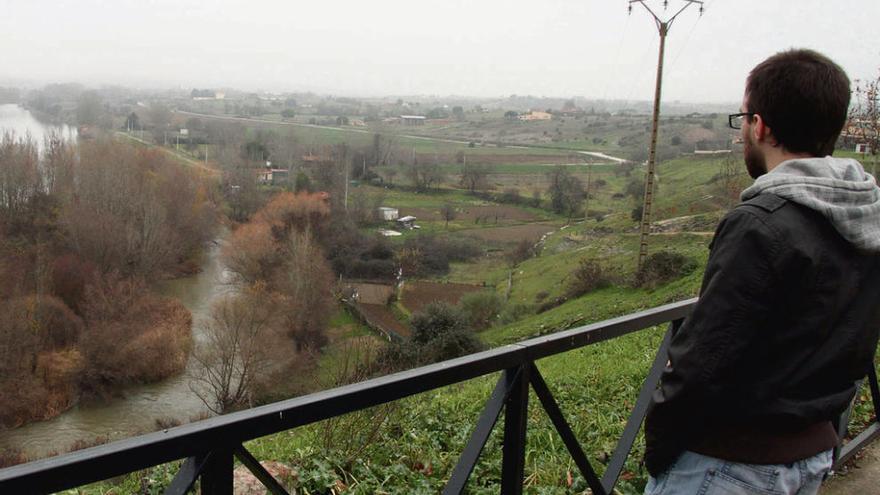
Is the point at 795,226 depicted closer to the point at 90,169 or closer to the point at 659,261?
the point at 659,261

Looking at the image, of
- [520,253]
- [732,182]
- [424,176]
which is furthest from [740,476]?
[424,176]

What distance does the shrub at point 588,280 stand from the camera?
3065cm

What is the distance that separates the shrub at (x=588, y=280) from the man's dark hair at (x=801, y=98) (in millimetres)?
29212

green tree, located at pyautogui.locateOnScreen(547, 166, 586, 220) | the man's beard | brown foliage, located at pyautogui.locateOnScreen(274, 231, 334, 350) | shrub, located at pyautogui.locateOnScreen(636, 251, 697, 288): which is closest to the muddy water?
brown foliage, located at pyautogui.locateOnScreen(274, 231, 334, 350)

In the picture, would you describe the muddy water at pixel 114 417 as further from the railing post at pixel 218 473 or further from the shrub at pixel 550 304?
the railing post at pixel 218 473

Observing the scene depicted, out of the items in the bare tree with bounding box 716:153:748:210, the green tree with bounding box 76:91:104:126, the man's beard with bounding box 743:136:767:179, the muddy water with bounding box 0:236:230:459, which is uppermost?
the green tree with bounding box 76:91:104:126

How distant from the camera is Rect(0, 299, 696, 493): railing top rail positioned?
4.22 ft

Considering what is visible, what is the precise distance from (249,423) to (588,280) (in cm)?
3044

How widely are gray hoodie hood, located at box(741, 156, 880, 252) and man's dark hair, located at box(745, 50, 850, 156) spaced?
59mm

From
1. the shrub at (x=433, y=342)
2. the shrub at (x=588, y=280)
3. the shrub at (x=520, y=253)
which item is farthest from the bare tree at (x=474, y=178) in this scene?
the shrub at (x=433, y=342)

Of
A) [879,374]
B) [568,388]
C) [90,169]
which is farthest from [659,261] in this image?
[90,169]

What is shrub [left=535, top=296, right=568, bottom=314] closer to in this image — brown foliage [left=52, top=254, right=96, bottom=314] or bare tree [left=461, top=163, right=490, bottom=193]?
brown foliage [left=52, top=254, right=96, bottom=314]

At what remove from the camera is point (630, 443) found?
9.09 feet

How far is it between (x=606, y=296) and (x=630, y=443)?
26.1 meters
